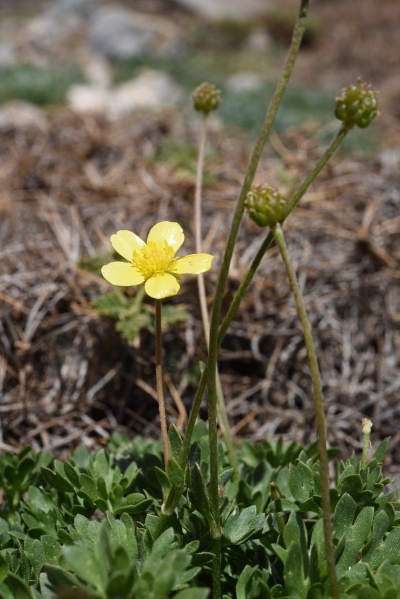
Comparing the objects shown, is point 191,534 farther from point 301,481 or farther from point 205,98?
point 205,98

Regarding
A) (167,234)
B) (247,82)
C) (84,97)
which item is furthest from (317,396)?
(247,82)

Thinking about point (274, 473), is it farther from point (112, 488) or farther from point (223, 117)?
point (223, 117)

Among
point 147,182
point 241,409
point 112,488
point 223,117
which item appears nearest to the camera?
point 112,488

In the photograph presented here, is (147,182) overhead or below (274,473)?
overhead

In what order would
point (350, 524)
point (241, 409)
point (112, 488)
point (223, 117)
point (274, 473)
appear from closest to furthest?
point (350, 524) → point (112, 488) → point (274, 473) → point (241, 409) → point (223, 117)

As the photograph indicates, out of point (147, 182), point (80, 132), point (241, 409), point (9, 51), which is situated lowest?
point (241, 409)

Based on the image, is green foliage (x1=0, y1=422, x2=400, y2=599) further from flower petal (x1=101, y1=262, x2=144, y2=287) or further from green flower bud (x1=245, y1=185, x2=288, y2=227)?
green flower bud (x1=245, y1=185, x2=288, y2=227)

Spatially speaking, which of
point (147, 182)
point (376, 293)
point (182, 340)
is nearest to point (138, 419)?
point (182, 340)

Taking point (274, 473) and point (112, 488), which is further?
point (274, 473)
